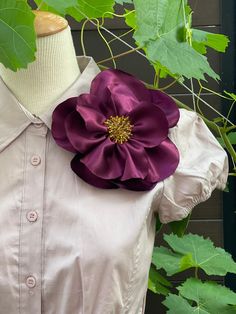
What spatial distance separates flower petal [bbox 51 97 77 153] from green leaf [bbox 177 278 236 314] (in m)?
0.43

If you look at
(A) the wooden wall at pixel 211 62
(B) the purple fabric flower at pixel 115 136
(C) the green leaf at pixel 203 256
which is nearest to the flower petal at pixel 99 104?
(B) the purple fabric flower at pixel 115 136

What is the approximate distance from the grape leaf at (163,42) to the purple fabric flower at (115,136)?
8 cm

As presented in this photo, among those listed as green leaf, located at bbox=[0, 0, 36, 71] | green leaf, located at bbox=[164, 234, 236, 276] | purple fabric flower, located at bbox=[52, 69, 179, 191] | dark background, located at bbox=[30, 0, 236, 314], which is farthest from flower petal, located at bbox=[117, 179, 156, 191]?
dark background, located at bbox=[30, 0, 236, 314]

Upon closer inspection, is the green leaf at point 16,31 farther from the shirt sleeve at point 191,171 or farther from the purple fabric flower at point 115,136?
the shirt sleeve at point 191,171

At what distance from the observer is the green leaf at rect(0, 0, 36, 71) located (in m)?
0.60

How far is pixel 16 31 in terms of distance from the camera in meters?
0.60

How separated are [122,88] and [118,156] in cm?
11

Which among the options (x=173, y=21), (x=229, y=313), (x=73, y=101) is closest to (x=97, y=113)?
(x=73, y=101)

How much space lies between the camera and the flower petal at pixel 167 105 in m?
0.75

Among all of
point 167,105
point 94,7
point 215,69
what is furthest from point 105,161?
point 215,69

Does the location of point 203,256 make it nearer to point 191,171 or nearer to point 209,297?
point 209,297

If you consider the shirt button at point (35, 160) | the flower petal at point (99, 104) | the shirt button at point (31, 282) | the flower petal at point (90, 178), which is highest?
the flower petal at point (99, 104)

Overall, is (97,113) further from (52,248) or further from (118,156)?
(52,248)

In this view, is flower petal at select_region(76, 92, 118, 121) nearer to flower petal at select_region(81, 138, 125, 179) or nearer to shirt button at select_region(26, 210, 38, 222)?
flower petal at select_region(81, 138, 125, 179)
